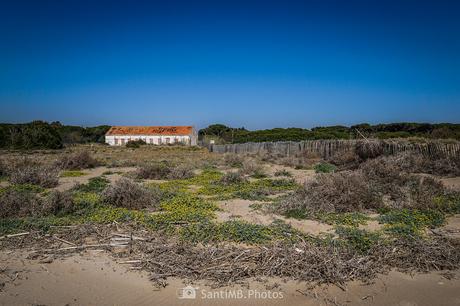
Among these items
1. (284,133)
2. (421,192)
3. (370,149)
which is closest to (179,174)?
(421,192)

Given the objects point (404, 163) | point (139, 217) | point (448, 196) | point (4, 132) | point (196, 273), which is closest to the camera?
point (196, 273)

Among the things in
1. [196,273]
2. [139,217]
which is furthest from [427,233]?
[139,217]

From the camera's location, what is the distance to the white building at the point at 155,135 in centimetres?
6300

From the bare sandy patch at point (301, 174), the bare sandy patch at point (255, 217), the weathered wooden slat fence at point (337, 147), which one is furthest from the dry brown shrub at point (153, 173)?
the weathered wooden slat fence at point (337, 147)

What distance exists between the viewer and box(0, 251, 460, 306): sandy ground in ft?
12.4

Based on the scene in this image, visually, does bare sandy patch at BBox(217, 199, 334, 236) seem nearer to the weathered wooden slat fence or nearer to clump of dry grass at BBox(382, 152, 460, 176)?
clump of dry grass at BBox(382, 152, 460, 176)

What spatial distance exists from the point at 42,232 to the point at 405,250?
213 inches

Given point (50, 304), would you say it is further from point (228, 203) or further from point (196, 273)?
point (228, 203)

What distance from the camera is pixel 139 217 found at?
6.70 meters

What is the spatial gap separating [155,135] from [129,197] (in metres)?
57.9

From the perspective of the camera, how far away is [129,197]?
775cm

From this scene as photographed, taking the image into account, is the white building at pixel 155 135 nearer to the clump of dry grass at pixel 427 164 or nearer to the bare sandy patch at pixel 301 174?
the bare sandy patch at pixel 301 174

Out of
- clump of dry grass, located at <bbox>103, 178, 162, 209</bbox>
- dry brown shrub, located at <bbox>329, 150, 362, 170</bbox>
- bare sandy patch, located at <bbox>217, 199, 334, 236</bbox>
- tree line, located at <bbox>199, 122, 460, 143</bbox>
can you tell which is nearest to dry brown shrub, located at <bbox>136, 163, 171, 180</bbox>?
clump of dry grass, located at <bbox>103, 178, 162, 209</bbox>

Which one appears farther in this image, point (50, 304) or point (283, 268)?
point (283, 268)
